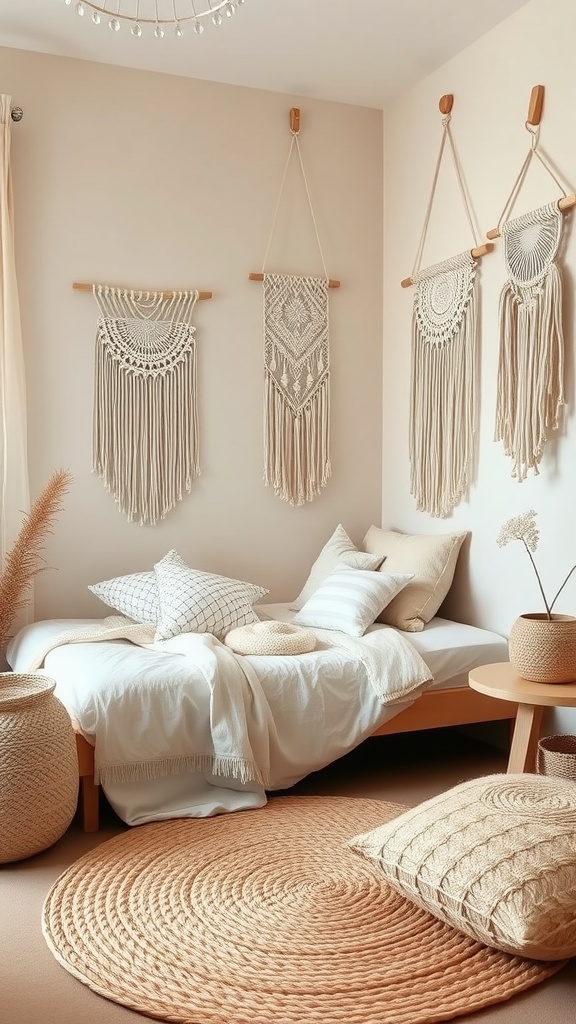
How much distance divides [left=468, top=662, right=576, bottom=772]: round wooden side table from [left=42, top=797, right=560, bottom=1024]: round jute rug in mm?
555

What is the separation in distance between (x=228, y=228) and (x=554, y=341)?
1.60 meters

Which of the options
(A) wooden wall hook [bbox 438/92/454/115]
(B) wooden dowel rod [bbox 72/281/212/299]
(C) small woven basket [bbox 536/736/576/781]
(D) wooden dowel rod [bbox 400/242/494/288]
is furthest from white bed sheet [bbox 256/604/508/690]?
(A) wooden wall hook [bbox 438/92/454/115]

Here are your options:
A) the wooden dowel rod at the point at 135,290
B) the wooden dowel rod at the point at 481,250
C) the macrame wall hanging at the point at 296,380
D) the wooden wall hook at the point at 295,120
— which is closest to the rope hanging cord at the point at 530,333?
the wooden dowel rod at the point at 481,250

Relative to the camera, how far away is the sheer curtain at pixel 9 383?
11.5ft

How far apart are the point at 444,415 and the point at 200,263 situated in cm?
121

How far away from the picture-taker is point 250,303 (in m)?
4.01

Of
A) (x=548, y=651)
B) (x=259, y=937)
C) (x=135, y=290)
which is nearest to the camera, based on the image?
(x=259, y=937)

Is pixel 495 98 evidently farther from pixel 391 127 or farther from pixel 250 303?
pixel 250 303

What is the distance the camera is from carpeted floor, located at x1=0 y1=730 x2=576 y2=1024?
1.85m

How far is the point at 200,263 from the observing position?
392cm

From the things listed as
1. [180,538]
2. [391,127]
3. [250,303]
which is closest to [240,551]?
[180,538]

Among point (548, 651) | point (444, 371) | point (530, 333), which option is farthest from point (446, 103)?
point (548, 651)

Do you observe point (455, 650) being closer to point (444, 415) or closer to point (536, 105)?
point (444, 415)

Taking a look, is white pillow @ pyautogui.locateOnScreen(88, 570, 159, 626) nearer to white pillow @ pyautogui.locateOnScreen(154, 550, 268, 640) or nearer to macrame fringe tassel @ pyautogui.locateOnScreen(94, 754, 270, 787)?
white pillow @ pyautogui.locateOnScreen(154, 550, 268, 640)
